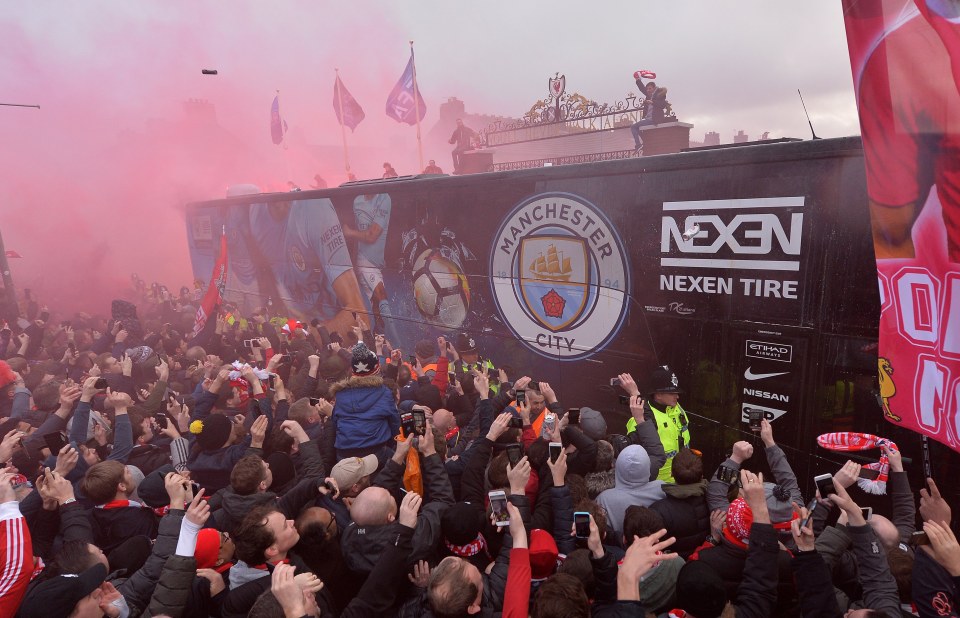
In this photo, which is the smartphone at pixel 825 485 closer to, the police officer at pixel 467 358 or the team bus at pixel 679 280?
the team bus at pixel 679 280

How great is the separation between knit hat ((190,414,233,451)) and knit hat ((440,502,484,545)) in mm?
2140

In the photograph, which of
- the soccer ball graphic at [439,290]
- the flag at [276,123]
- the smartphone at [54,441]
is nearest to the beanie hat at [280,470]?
A: the smartphone at [54,441]

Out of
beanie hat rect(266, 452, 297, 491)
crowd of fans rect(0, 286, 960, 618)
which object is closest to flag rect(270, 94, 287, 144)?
crowd of fans rect(0, 286, 960, 618)

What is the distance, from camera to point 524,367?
6156 mm

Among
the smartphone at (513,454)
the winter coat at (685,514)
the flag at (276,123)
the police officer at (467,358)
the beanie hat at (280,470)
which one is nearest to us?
the smartphone at (513,454)

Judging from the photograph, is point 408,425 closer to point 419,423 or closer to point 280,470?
point 419,423

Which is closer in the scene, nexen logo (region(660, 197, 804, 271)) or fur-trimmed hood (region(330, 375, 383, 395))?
nexen logo (region(660, 197, 804, 271))

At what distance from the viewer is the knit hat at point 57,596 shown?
2.11m

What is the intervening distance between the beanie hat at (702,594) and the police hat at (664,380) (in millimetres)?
2445

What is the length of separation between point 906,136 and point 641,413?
221cm

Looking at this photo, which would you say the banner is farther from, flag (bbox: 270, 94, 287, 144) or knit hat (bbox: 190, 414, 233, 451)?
flag (bbox: 270, 94, 287, 144)

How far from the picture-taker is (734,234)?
4242mm

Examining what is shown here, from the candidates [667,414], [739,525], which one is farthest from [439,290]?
[739,525]

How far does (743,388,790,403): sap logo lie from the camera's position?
4109 millimetres
